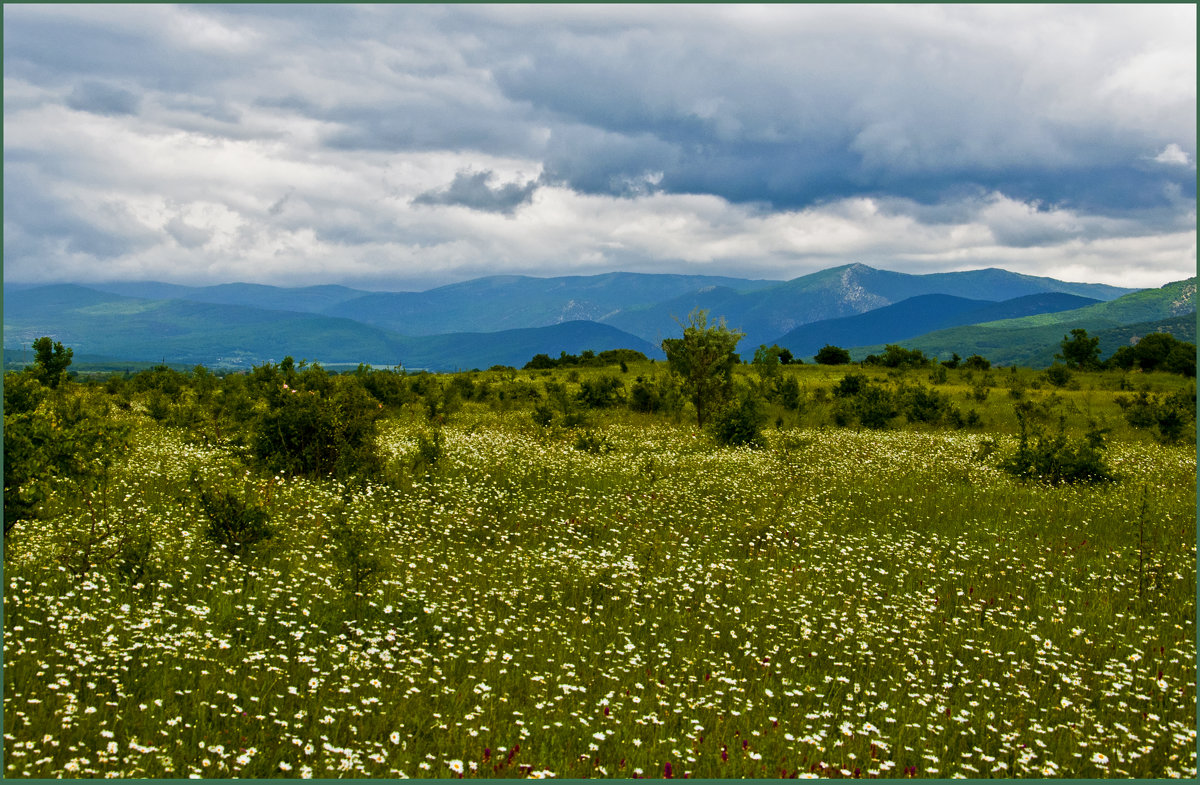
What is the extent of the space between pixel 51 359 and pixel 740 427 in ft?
81.7

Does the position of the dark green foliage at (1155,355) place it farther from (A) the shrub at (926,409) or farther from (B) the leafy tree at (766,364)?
(A) the shrub at (926,409)

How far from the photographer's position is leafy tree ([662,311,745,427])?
110 feet

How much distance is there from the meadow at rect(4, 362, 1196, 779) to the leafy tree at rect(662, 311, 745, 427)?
57.6ft

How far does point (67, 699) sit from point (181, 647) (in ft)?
3.67

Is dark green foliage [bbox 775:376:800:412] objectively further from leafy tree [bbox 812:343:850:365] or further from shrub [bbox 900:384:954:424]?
leafy tree [bbox 812:343:850:365]

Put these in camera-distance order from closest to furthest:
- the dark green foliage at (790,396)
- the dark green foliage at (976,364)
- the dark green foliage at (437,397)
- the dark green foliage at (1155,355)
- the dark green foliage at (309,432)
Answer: the dark green foliage at (309,432)
the dark green foliage at (437,397)
the dark green foliage at (790,396)
the dark green foliage at (976,364)
the dark green foliage at (1155,355)

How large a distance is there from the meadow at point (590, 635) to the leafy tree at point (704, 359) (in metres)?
17.6

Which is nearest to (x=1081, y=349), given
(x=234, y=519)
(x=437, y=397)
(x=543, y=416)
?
(x=437, y=397)

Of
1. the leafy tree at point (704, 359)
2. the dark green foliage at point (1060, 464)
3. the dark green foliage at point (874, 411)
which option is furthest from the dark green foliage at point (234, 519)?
the dark green foliage at point (874, 411)

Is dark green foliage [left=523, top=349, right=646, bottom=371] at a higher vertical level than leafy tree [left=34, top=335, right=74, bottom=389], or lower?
lower

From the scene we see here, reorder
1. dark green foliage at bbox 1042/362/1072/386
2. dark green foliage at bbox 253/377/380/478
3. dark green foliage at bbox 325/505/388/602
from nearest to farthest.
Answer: dark green foliage at bbox 325/505/388/602, dark green foliage at bbox 253/377/380/478, dark green foliage at bbox 1042/362/1072/386

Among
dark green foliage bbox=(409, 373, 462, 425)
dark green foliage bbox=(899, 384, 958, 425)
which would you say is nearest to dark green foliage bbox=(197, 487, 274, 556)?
dark green foliage bbox=(409, 373, 462, 425)

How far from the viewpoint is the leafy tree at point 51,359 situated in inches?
1027

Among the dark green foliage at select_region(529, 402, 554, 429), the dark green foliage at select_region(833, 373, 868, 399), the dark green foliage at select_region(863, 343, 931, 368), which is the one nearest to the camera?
the dark green foliage at select_region(529, 402, 554, 429)
